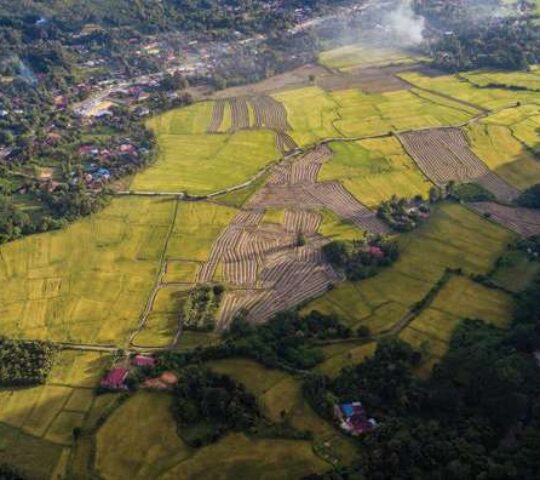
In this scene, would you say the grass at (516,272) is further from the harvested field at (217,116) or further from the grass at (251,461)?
the harvested field at (217,116)

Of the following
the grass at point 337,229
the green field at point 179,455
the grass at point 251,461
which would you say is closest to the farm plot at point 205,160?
the grass at point 337,229

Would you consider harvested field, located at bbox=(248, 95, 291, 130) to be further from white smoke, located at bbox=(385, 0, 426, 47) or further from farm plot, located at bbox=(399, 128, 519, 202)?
white smoke, located at bbox=(385, 0, 426, 47)

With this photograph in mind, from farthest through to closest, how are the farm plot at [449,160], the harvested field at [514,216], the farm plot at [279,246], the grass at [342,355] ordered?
the farm plot at [449,160], the harvested field at [514,216], the farm plot at [279,246], the grass at [342,355]

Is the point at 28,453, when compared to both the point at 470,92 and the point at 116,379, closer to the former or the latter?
the point at 116,379

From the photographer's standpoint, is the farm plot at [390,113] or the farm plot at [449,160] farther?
the farm plot at [390,113]

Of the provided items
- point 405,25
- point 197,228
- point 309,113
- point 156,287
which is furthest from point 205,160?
point 405,25

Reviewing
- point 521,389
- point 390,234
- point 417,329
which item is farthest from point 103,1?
point 521,389

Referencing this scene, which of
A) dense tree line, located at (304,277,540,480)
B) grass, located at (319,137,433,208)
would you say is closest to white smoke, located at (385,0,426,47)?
grass, located at (319,137,433,208)

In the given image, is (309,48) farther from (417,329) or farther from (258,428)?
(258,428)
